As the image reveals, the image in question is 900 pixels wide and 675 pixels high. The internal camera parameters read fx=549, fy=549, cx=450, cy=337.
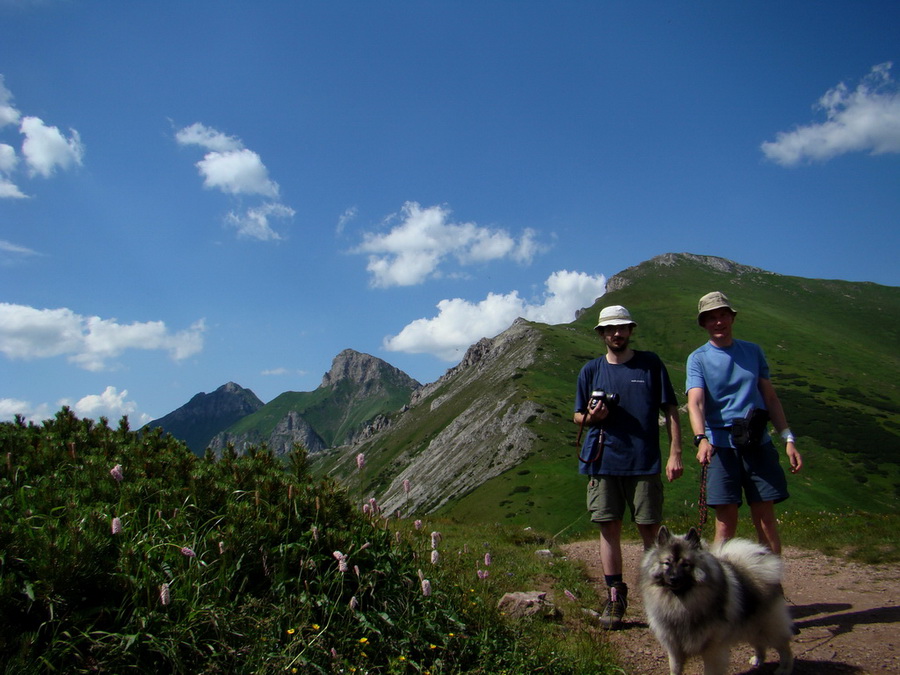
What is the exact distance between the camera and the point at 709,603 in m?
4.39

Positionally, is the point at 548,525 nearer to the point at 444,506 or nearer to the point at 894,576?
the point at 444,506

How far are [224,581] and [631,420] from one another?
14.6 feet

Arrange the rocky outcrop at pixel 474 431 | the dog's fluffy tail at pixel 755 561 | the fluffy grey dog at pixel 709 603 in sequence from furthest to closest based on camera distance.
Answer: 1. the rocky outcrop at pixel 474 431
2. the dog's fluffy tail at pixel 755 561
3. the fluffy grey dog at pixel 709 603

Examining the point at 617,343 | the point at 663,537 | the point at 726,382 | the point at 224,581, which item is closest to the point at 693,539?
the point at 663,537

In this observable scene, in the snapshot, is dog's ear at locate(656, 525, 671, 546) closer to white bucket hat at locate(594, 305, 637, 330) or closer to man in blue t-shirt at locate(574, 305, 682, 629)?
man in blue t-shirt at locate(574, 305, 682, 629)

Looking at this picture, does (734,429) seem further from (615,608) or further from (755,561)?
(615,608)

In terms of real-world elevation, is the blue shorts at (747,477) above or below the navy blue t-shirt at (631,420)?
below

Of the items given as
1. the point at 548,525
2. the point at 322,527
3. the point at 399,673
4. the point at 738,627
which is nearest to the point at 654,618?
the point at 738,627

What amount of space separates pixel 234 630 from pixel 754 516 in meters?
5.60

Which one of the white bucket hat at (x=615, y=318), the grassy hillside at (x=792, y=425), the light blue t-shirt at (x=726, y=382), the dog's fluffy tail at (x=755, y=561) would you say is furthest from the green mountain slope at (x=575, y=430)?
the light blue t-shirt at (x=726, y=382)

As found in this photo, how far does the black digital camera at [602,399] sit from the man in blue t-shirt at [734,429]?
33.1 inches

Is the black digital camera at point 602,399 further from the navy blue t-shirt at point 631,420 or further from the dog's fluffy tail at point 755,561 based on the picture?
the dog's fluffy tail at point 755,561

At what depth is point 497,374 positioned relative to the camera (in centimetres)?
14875

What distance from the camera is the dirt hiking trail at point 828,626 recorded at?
4.89m
